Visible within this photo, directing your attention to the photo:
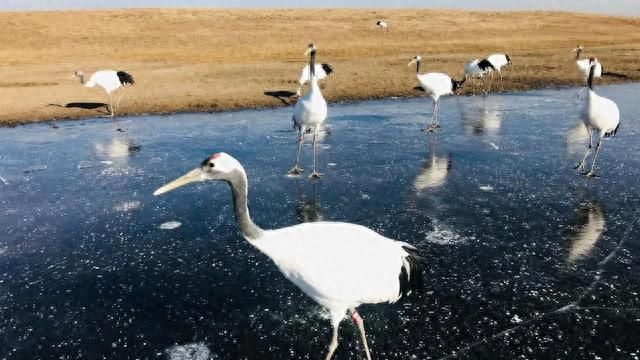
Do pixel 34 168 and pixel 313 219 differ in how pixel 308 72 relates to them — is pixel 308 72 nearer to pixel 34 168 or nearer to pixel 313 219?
pixel 34 168

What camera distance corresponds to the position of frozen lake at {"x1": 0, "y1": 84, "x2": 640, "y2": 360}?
212 inches

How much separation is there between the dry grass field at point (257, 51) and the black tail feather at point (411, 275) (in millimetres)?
14554

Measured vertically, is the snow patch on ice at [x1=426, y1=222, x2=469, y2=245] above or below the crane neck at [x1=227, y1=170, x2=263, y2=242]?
below

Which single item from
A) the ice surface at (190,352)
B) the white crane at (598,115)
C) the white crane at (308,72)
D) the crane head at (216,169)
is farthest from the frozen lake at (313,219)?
the white crane at (308,72)

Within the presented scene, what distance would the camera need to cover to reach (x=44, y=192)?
1015 cm

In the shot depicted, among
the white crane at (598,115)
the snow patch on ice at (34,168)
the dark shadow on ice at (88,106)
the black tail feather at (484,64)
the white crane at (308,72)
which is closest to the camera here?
the white crane at (598,115)

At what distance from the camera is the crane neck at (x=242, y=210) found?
14.6 feet

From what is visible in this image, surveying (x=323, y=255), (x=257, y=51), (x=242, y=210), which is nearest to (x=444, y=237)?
(x=323, y=255)

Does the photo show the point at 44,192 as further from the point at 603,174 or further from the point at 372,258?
the point at 603,174

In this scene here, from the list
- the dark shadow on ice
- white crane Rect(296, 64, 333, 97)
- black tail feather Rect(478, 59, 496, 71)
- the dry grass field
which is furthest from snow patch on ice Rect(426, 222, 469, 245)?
black tail feather Rect(478, 59, 496, 71)

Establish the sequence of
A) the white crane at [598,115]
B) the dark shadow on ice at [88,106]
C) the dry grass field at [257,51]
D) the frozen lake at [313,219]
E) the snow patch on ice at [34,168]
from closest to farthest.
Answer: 1. the frozen lake at [313,219]
2. the white crane at [598,115]
3. the snow patch on ice at [34,168]
4. the dark shadow on ice at [88,106]
5. the dry grass field at [257,51]

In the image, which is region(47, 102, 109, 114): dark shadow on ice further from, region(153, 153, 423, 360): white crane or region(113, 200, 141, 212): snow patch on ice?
region(153, 153, 423, 360): white crane

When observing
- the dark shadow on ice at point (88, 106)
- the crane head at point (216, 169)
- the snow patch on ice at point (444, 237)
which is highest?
the crane head at point (216, 169)

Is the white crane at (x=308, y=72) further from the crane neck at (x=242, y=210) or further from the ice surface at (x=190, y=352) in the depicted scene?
the crane neck at (x=242, y=210)
